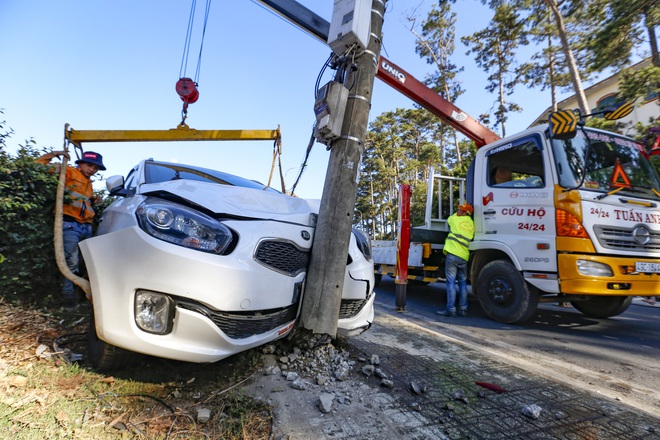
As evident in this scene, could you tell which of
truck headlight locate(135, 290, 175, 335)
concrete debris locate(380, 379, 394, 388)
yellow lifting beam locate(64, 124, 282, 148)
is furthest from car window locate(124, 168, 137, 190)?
concrete debris locate(380, 379, 394, 388)

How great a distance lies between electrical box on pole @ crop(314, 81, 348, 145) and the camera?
255 centimetres

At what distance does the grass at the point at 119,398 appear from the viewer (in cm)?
154

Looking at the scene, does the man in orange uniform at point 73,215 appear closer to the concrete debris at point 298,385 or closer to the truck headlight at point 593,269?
the concrete debris at point 298,385

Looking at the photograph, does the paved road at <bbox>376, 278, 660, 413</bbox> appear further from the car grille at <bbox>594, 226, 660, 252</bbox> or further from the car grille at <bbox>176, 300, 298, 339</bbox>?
the car grille at <bbox>176, 300, 298, 339</bbox>

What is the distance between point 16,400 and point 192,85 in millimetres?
4688

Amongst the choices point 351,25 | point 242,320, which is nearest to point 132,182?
point 242,320

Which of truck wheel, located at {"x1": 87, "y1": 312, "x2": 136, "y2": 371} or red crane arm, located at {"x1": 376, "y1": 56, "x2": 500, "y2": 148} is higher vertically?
red crane arm, located at {"x1": 376, "y1": 56, "x2": 500, "y2": 148}

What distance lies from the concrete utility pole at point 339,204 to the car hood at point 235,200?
0.21 metres

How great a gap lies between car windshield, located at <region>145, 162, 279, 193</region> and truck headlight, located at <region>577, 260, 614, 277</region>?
364 centimetres

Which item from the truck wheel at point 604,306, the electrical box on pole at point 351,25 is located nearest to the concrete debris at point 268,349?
the electrical box on pole at point 351,25

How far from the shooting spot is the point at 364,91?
2686mm

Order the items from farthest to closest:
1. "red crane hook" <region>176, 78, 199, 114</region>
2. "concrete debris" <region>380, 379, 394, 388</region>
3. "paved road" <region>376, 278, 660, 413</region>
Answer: "red crane hook" <region>176, 78, 199, 114</region>, "paved road" <region>376, 278, 660, 413</region>, "concrete debris" <region>380, 379, 394, 388</region>

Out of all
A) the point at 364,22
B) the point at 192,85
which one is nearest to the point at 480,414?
the point at 364,22

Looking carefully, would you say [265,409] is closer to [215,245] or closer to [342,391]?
[342,391]
